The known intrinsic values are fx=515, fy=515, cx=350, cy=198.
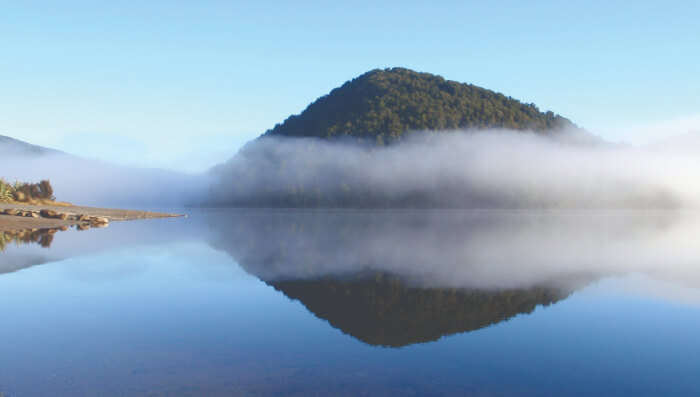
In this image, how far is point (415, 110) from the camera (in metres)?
178

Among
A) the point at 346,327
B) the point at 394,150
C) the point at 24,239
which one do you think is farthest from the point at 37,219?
the point at 394,150

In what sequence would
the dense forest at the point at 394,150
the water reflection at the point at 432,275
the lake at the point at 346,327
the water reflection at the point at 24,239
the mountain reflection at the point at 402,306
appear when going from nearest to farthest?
the lake at the point at 346,327
the mountain reflection at the point at 402,306
the water reflection at the point at 432,275
the water reflection at the point at 24,239
the dense forest at the point at 394,150

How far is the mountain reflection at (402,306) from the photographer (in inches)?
424

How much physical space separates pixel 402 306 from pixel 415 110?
169157 millimetres

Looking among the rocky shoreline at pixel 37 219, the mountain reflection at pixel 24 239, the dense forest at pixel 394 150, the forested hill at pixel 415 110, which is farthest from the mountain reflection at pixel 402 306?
the forested hill at pixel 415 110

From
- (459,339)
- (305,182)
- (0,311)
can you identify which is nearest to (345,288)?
(459,339)

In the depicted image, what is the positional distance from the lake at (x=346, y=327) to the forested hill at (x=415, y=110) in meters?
153

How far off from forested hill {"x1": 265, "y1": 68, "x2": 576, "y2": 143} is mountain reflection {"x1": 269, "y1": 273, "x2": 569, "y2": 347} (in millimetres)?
155708

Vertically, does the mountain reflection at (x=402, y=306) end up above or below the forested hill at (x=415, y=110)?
below

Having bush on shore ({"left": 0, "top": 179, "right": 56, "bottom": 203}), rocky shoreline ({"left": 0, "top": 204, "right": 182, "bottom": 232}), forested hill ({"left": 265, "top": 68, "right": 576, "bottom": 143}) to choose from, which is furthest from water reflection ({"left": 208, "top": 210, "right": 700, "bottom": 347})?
forested hill ({"left": 265, "top": 68, "right": 576, "bottom": 143})

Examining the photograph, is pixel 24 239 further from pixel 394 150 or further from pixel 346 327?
pixel 394 150

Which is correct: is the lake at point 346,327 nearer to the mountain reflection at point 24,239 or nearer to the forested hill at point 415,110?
the mountain reflection at point 24,239

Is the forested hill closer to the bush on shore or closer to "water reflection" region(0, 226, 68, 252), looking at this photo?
the bush on shore

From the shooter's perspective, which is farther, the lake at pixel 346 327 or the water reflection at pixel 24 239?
the water reflection at pixel 24 239
